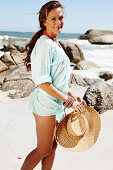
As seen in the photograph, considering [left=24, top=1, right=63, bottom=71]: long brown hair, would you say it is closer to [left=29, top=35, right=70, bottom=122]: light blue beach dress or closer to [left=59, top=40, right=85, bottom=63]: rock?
[left=29, top=35, right=70, bottom=122]: light blue beach dress

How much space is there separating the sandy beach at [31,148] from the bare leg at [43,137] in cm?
86

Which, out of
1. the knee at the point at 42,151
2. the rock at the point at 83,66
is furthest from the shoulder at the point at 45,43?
the rock at the point at 83,66

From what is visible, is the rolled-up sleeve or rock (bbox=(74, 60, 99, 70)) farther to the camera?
rock (bbox=(74, 60, 99, 70))

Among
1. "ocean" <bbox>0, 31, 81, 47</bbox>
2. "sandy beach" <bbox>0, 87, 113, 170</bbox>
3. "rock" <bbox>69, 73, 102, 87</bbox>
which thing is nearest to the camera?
"sandy beach" <bbox>0, 87, 113, 170</bbox>

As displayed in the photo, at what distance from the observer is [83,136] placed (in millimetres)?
2111

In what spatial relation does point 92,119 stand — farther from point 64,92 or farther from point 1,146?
point 1,146

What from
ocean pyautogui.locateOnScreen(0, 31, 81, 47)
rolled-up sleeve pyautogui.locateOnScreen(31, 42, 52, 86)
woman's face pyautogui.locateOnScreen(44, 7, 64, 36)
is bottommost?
ocean pyautogui.locateOnScreen(0, 31, 81, 47)

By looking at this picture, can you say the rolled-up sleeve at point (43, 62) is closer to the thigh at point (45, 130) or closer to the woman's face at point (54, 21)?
the woman's face at point (54, 21)

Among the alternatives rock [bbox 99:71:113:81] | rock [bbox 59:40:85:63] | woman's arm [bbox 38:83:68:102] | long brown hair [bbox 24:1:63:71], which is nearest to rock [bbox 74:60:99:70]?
rock [bbox 99:71:113:81]

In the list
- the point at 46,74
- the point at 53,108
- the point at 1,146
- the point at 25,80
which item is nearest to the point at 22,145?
the point at 1,146

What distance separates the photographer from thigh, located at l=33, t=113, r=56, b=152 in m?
1.85

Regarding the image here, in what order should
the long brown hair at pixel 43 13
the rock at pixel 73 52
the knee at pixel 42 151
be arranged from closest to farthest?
the long brown hair at pixel 43 13, the knee at pixel 42 151, the rock at pixel 73 52

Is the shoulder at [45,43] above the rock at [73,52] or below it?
above

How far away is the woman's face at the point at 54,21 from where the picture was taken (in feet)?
5.91
